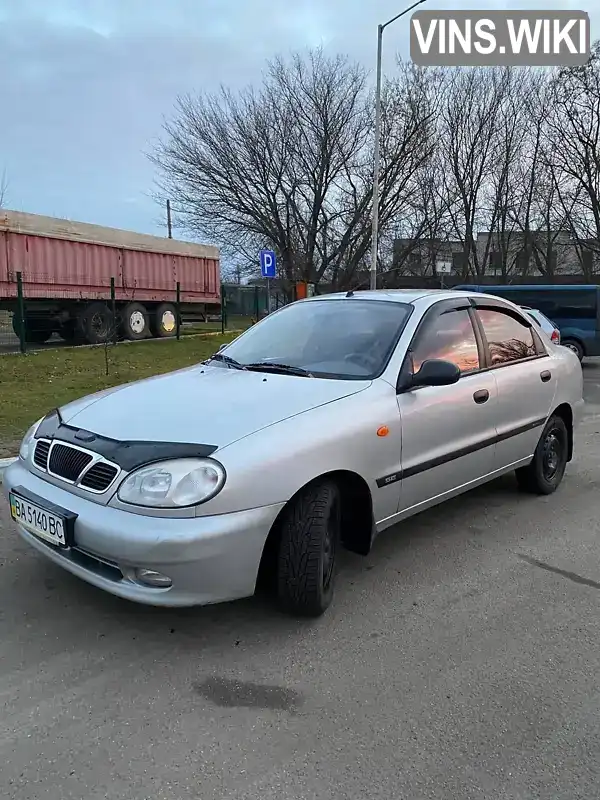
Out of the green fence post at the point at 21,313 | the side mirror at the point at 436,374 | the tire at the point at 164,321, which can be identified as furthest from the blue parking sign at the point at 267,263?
the side mirror at the point at 436,374

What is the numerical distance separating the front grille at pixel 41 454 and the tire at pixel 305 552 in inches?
48.1

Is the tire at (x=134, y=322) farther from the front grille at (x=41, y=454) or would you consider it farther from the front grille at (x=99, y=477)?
the front grille at (x=99, y=477)

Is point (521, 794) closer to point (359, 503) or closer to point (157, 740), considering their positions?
point (157, 740)

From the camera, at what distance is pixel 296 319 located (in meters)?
4.36

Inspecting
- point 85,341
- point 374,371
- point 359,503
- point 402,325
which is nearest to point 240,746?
point 359,503

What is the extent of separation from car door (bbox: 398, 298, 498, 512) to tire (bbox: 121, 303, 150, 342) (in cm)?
1482

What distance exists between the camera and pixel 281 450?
2.81m

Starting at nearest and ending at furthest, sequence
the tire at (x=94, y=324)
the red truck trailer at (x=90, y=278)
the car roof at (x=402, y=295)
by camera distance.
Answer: the car roof at (x=402, y=295) < the red truck trailer at (x=90, y=278) < the tire at (x=94, y=324)

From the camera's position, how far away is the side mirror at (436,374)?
3.48 meters

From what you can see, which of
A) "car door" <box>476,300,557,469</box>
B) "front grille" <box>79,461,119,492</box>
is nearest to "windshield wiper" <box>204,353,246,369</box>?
"front grille" <box>79,461,119,492</box>

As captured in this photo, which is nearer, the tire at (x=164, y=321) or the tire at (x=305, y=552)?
the tire at (x=305, y=552)

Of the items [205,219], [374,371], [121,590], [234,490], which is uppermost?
[205,219]

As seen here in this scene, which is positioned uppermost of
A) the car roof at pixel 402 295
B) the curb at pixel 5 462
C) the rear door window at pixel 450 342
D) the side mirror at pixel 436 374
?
the car roof at pixel 402 295

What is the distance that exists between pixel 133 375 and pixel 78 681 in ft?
29.1
